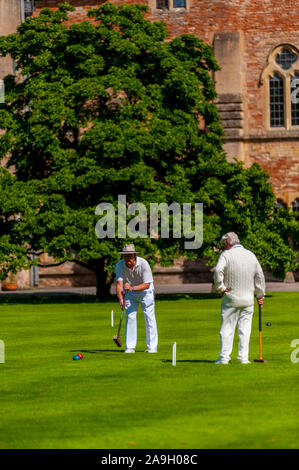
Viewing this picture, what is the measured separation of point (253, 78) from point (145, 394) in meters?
37.4

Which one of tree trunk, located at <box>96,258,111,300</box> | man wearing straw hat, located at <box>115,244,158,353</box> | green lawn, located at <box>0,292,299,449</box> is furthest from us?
tree trunk, located at <box>96,258,111,300</box>

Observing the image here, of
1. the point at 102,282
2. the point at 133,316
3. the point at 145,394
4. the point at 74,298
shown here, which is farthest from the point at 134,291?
the point at 74,298

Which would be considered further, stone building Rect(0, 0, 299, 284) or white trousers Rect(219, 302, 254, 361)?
stone building Rect(0, 0, 299, 284)

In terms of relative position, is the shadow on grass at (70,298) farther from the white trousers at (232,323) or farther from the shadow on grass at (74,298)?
the white trousers at (232,323)

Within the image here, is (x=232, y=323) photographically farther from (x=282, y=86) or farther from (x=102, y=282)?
(x=282, y=86)

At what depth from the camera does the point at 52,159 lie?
36.4m

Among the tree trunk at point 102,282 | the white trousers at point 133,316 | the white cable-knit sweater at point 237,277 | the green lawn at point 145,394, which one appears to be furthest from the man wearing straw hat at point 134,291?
the tree trunk at point 102,282

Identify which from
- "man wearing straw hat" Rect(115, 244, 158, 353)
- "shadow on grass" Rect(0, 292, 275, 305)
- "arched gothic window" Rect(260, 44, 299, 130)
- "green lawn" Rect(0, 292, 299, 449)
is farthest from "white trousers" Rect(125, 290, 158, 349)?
"arched gothic window" Rect(260, 44, 299, 130)

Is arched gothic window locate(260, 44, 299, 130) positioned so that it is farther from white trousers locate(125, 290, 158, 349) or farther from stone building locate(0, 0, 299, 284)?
white trousers locate(125, 290, 158, 349)

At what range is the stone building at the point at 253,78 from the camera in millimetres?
46844

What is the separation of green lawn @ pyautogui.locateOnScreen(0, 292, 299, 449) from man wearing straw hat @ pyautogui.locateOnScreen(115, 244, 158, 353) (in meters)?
0.36

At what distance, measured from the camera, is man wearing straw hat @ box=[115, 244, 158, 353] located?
53.5ft

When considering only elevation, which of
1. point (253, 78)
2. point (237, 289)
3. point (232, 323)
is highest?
A: point (253, 78)

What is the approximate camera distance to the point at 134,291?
1639 cm
